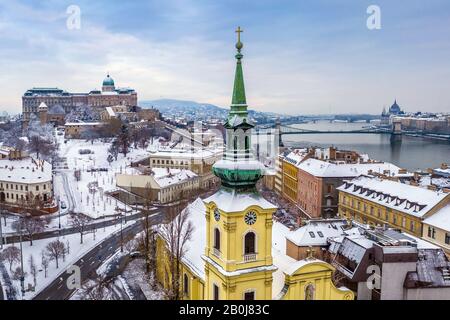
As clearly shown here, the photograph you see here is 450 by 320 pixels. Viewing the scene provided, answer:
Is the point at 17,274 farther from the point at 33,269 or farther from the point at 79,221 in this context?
the point at 79,221

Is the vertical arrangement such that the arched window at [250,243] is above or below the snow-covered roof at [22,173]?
above

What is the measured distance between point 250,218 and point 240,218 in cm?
34

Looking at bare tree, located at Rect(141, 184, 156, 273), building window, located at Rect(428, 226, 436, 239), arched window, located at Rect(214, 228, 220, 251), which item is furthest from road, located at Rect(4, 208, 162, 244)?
building window, located at Rect(428, 226, 436, 239)

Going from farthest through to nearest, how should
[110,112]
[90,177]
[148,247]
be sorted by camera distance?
[110,112], [90,177], [148,247]

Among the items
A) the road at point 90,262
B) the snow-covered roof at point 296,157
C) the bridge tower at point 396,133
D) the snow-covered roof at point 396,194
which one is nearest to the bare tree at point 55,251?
the road at point 90,262

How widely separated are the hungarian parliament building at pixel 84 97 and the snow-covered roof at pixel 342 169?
75.8 meters

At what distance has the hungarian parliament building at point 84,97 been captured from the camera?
10403cm

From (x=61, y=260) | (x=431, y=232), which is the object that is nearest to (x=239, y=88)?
(x=431, y=232)

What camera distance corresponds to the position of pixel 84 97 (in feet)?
364

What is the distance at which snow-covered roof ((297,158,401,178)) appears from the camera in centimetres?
3947

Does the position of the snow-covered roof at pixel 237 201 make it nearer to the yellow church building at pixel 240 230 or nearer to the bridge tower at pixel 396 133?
the yellow church building at pixel 240 230

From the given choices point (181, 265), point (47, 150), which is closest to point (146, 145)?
point (47, 150)

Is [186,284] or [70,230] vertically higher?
[186,284]

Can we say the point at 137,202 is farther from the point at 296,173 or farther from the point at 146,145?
the point at 146,145
